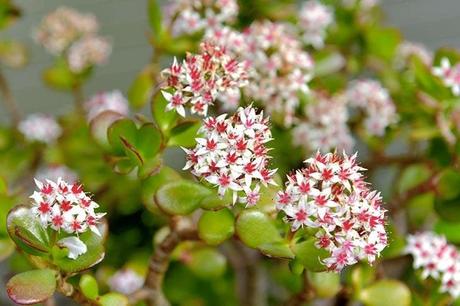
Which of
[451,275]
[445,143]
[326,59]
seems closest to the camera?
[451,275]

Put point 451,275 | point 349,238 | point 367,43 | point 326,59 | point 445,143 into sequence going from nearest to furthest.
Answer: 1. point 349,238
2. point 451,275
3. point 445,143
4. point 326,59
5. point 367,43

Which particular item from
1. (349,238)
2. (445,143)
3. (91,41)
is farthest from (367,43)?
(349,238)

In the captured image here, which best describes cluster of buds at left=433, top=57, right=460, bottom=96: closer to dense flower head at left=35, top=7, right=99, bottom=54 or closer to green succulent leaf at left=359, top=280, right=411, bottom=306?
green succulent leaf at left=359, top=280, right=411, bottom=306

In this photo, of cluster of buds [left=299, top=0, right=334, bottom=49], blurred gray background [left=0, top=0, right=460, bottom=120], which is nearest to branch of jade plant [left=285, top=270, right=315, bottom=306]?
cluster of buds [left=299, top=0, right=334, bottom=49]

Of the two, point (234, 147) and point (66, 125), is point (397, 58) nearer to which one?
point (66, 125)

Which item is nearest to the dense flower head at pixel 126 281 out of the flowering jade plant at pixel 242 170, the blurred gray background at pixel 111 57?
the flowering jade plant at pixel 242 170
